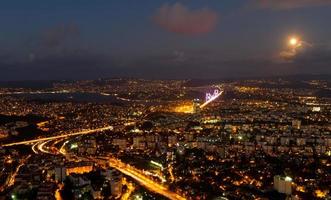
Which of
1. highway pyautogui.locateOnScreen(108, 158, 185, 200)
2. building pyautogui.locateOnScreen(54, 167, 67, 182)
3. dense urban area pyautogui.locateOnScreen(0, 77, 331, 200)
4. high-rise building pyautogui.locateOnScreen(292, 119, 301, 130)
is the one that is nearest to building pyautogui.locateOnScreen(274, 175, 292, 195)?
dense urban area pyautogui.locateOnScreen(0, 77, 331, 200)

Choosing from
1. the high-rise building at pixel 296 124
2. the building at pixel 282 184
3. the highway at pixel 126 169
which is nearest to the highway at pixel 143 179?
the highway at pixel 126 169

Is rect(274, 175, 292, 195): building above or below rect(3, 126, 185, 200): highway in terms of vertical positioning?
above

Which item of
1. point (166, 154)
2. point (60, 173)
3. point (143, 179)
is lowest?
point (143, 179)

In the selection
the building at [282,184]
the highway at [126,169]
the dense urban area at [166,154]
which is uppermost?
the building at [282,184]

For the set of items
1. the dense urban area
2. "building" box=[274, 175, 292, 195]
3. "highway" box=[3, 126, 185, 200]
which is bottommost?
"highway" box=[3, 126, 185, 200]

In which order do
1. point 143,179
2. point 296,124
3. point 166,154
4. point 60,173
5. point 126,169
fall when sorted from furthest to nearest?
point 296,124
point 166,154
point 126,169
point 143,179
point 60,173

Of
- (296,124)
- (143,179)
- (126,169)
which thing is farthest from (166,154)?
(296,124)

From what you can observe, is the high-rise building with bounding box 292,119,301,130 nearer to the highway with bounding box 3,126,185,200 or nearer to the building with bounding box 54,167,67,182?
the highway with bounding box 3,126,185,200

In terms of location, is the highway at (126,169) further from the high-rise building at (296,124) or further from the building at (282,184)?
the high-rise building at (296,124)

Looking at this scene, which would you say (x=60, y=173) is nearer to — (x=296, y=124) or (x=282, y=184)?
(x=282, y=184)

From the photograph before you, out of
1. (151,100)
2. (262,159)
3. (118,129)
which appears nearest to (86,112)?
(118,129)
